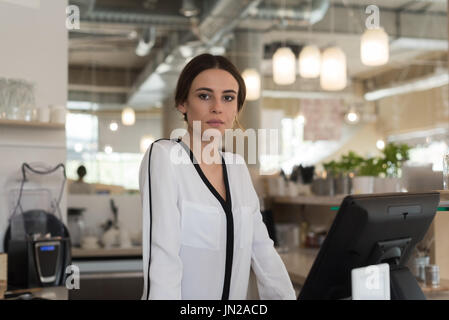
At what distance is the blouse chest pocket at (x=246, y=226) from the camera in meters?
1.45

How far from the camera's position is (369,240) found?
1.16 meters

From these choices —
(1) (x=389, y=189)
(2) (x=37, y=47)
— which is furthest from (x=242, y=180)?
(2) (x=37, y=47)

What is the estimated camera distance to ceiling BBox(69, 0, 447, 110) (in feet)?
22.2

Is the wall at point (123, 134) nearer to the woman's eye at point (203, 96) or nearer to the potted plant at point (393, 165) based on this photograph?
the potted plant at point (393, 165)

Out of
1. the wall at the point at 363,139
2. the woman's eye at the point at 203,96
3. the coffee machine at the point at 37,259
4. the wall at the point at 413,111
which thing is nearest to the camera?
the woman's eye at the point at 203,96

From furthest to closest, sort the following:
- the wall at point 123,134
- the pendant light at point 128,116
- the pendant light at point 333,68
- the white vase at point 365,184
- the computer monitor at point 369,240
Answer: the pendant light at point 128,116 → the wall at point 123,134 → the pendant light at point 333,68 → the white vase at point 365,184 → the computer monitor at point 369,240

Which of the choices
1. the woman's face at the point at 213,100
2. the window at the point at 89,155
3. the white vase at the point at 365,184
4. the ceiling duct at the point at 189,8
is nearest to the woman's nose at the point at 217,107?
the woman's face at the point at 213,100

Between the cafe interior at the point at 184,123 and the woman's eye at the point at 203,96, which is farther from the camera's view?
the cafe interior at the point at 184,123

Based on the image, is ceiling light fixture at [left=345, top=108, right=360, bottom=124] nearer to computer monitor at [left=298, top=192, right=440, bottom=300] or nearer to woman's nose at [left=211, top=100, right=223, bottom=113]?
woman's nose at [left=211, top=100, right=223, bottom=113]

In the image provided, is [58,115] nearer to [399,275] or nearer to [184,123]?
[184,123]

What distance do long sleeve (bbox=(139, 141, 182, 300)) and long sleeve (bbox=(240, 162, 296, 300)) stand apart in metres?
0.25

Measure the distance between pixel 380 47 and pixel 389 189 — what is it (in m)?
1.39

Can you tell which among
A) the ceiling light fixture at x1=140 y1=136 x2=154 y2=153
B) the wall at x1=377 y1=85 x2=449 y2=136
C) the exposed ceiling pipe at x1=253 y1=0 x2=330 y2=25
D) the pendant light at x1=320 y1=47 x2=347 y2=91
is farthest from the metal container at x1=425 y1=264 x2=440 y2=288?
the wall at x1=377 y1=85 x2=449 y2=136
